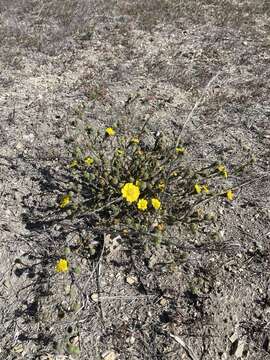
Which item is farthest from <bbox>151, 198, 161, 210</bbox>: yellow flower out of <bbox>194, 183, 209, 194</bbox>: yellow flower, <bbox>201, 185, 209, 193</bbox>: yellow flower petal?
<bbox>201, 185, 209, 193</bbox>: yellow flower petal

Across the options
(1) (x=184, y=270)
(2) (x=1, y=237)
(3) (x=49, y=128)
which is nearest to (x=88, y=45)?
(3) (x=49, y=128)

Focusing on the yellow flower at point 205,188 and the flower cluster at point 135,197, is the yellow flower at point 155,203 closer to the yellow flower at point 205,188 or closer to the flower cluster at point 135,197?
the flower cluster at point 135,197

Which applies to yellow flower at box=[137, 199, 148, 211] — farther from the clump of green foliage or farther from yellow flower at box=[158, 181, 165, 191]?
yellow flower at box=[158, 181, 165, 191]

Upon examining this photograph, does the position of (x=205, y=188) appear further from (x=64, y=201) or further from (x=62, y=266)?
(x=62, y=266)

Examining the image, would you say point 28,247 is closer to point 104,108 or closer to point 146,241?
point 146,241

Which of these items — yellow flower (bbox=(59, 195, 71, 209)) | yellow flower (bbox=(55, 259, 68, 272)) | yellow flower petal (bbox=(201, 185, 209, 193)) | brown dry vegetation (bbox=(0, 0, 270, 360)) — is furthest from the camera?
yellow flower petal (bbox=(201, 185, 209, 193))

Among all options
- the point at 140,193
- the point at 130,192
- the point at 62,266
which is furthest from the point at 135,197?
the point at 62,266

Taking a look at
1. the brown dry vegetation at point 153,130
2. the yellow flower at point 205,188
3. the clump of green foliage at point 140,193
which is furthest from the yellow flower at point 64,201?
the yellow flower at point 205,188
